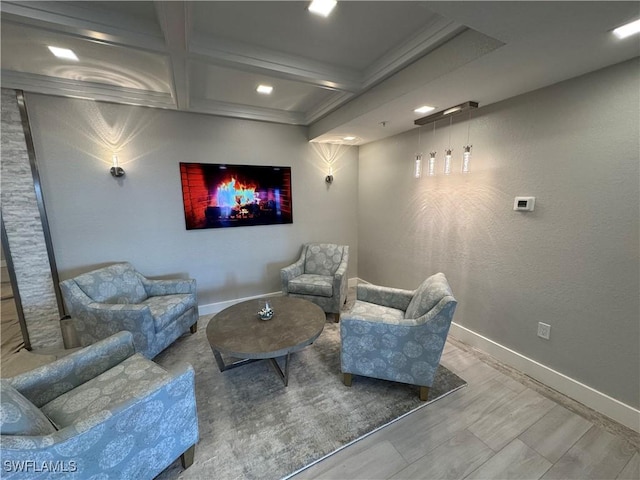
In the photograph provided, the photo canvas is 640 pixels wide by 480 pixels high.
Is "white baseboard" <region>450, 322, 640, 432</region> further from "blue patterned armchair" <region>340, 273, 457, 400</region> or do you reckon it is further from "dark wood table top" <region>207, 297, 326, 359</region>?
"dark wood table top" <region>207, 297, 326, 359</region>

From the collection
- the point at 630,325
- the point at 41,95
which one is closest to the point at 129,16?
the point at 41,95

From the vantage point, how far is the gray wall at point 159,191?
2637 millimetres

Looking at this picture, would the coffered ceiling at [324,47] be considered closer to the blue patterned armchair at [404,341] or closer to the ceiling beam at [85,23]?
the ceiling beam at [85,23]

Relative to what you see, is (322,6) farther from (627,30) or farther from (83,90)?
(83,90)

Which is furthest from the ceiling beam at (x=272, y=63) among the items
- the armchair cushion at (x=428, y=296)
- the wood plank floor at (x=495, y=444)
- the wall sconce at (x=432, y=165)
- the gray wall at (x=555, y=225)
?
the wood plank floor at (x=495, y=444)

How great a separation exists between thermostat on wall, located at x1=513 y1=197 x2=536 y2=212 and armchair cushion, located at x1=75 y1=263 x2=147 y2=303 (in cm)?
369

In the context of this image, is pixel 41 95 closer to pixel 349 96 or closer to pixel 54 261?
pixel 54 261

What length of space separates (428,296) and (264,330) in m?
1.30

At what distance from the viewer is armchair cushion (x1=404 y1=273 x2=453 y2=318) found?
6.18ft

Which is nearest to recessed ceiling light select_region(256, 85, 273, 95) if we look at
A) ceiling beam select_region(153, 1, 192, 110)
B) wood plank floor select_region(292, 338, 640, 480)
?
ceiling beam select_region(153, 1, 192, 110)

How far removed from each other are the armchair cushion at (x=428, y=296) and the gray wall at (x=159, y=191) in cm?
210

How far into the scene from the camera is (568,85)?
1.86 m

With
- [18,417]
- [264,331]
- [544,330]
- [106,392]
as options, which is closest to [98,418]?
[18,417]

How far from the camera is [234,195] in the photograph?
11.1ft
